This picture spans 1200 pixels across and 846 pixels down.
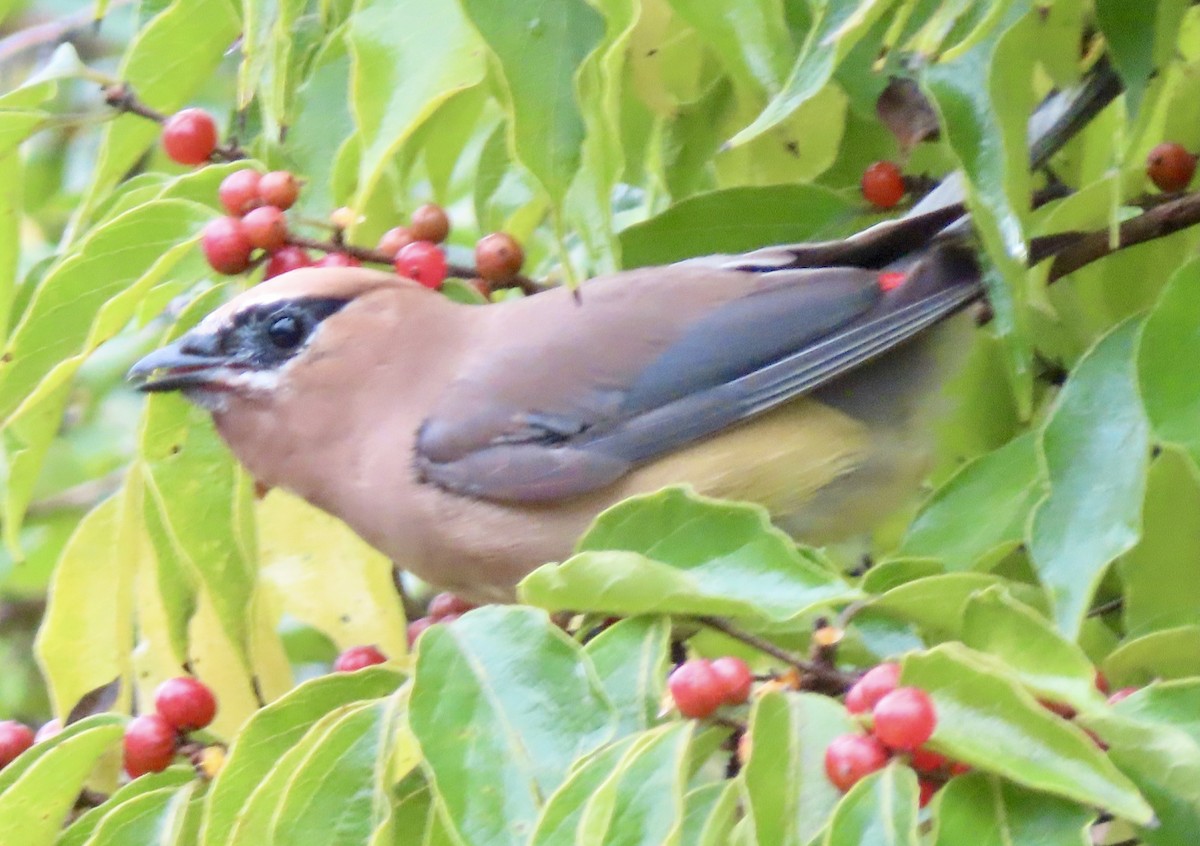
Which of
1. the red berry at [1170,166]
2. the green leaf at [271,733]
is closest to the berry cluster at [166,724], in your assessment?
the green leaf at [271,733]

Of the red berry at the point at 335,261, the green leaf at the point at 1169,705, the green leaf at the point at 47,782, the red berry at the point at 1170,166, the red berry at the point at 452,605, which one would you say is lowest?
the red berry at the point at 452,605

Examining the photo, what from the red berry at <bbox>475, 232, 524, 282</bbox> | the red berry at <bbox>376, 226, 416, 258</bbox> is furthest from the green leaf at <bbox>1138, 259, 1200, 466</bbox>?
the red berry at <bbox>376, 226, 416, 258</bbox>

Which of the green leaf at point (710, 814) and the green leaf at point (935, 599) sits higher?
the green leaf at point (935, 599)

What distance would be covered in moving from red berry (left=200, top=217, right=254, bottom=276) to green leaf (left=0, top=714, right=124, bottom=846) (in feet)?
2.03

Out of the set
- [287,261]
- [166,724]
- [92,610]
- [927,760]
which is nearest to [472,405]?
[287,261]

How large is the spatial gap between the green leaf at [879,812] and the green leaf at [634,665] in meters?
0.25

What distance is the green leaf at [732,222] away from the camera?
227cm

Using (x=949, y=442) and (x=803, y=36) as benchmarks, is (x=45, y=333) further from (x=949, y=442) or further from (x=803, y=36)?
(x=949, y=442)

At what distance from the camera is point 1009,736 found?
1402 mm

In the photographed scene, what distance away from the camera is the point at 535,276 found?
2.96 m

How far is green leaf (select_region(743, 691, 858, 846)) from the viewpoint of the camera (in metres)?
1.42

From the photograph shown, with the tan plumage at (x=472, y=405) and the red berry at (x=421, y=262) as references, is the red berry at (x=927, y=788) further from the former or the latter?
the red berry at (x=421, y=262)

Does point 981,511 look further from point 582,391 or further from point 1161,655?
point 582,391

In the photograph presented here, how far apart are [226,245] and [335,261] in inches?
10.8
